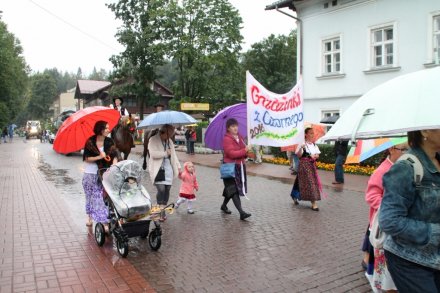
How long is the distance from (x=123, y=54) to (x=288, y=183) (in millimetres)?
32609

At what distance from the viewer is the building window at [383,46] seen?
1745 cm

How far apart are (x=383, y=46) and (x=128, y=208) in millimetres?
15273

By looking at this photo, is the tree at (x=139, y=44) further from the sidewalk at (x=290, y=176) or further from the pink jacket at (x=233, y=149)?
the pink jacket at (x=233, y=149)

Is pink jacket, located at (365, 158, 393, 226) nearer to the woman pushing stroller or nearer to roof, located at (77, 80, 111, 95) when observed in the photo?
the woman pushing stroller

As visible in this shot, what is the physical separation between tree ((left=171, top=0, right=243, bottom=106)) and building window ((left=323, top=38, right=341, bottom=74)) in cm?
1953

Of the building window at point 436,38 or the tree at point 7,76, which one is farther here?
the tree at point 7,76

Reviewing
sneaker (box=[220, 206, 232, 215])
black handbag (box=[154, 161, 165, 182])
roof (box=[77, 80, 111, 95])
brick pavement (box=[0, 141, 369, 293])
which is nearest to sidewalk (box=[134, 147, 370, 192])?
brick pavement (box=[0, 141, 369, 293])

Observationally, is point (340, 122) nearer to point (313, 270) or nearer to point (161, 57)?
point (313, 270)

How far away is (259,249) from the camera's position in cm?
600

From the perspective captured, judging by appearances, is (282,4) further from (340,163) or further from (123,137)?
(123,137)

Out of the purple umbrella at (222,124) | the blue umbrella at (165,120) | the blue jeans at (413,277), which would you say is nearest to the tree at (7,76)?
the purple umbrella at (222,124)

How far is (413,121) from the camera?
95.1 inches

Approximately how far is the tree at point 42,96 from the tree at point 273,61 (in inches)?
3186

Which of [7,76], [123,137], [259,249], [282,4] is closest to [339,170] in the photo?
[123,137]
